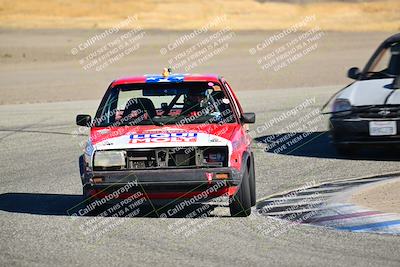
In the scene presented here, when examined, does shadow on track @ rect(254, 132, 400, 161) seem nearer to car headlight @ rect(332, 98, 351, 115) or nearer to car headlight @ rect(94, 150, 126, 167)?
car headlight @ rect(332, 98, 351, 115)

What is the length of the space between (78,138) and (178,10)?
216 ft

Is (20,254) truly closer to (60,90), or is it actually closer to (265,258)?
(265,258)

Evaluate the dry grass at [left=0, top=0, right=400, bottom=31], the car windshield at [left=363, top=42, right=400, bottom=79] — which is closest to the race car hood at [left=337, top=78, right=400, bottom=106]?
the car windshield at [left=363, top=42, right=400, bottom=79]

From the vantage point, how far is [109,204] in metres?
9.97

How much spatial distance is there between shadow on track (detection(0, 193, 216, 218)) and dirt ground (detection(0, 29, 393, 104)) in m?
15.7

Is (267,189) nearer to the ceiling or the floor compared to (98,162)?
nearer to the floor

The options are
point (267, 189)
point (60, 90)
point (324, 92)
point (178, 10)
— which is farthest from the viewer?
point (178, 10)

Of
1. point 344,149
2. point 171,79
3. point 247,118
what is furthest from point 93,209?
point 344,149

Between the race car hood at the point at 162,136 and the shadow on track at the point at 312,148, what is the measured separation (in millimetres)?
4217

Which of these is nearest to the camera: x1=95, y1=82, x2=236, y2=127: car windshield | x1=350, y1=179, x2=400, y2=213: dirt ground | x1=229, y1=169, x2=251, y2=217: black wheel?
x1=229, y1=169, x2=251, y2=217: black wheel

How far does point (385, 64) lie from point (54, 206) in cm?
602

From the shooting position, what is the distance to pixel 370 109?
13211mm

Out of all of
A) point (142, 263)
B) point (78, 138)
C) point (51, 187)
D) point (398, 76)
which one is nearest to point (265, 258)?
point (142, 263)

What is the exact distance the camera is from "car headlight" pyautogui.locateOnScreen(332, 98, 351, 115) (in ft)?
44.2
